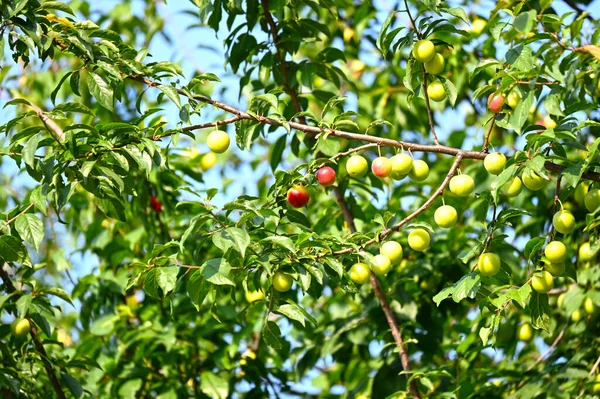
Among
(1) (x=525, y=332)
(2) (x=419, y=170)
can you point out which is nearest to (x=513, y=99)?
(2) (x=419, y=170)

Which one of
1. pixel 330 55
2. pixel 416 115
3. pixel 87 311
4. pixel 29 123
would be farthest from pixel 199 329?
pixel 29 123

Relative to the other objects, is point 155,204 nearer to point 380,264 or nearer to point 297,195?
point 297,195

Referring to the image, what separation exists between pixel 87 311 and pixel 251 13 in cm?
150

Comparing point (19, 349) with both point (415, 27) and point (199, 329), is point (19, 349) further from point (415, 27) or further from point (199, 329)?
point (415, 27)

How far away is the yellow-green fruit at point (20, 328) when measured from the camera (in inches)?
103

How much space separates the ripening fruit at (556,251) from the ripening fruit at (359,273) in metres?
0.47

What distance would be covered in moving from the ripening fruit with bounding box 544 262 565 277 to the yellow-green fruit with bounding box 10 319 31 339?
157 centimetres

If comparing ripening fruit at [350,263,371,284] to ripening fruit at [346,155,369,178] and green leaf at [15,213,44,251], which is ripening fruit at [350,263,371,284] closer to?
ripening fruit at [346,155,369,178]

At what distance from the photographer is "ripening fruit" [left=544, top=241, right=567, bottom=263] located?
6.81 feet

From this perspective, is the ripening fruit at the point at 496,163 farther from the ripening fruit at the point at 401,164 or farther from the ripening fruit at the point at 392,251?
the ripening fruit at the point at 392,251

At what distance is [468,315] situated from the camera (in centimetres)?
427

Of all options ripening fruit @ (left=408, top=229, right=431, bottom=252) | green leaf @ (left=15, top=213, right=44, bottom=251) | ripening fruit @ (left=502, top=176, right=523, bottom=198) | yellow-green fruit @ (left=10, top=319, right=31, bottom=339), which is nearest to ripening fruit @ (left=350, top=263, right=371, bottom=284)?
ripening fruit @ (left=408, top=229, right=431, bottom=252)

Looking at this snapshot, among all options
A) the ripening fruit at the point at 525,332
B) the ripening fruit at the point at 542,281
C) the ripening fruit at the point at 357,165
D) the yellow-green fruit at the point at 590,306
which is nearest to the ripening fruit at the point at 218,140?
the ripening fruit at the point at 357,165

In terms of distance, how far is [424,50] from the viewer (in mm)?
2188
